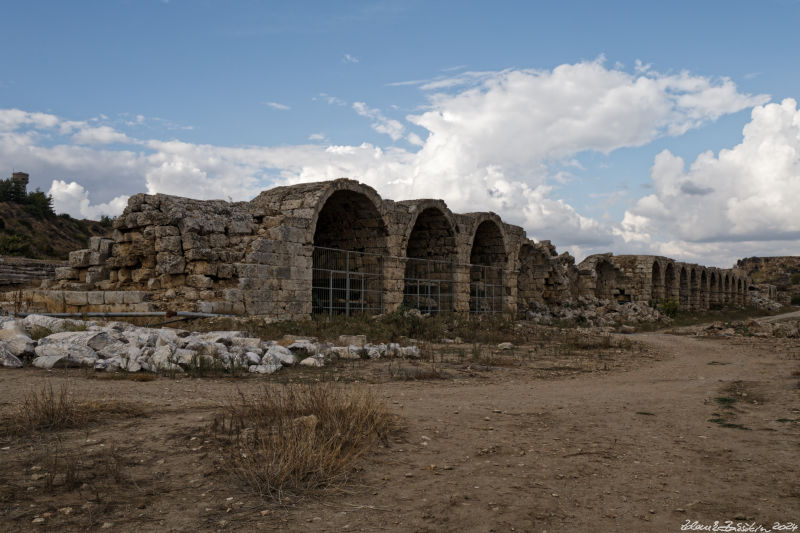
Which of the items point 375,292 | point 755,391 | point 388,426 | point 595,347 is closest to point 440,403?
point 388,426

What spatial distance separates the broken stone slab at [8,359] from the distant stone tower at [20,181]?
1570 inches

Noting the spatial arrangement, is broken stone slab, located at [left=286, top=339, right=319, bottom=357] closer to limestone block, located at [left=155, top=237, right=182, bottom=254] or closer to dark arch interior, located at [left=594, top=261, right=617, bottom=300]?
limestone block, located at [left=155, top=237, right=182, bottom=254]

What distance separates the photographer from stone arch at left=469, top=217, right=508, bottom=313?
66.9 feet

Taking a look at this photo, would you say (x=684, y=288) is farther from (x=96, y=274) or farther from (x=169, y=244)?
(x=96, y=274)

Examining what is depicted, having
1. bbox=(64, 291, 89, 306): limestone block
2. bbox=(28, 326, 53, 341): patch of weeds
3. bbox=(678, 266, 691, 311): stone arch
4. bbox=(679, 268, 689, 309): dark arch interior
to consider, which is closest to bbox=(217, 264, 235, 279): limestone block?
bbox=(64, 291, 89, 306): limestone block

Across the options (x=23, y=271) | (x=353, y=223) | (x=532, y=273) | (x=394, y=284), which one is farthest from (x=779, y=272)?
(x=23, y=271)

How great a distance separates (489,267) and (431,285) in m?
3.12

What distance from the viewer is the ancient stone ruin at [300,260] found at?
11.4 m

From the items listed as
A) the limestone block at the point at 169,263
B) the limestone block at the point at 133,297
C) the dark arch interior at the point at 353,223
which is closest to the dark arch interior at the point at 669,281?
the dark arch interior at the point at 353,223

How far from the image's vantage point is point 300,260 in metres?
12.6

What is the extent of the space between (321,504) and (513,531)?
3.24 ft

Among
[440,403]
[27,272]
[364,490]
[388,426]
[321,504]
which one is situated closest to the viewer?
[321,504]

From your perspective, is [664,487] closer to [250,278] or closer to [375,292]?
[250,278]

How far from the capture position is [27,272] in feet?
45.2
